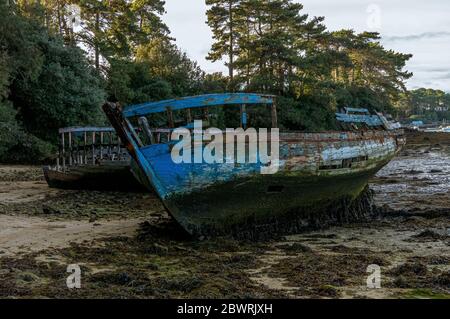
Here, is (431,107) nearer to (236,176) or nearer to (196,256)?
(236,176)

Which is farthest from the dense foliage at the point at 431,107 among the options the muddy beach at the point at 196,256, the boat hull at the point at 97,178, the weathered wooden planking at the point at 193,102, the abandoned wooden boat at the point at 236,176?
the weathered wooden planking at the point at 193,102

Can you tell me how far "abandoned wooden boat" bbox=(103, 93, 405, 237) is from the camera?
7.34m

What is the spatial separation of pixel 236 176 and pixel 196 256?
1.58 metres

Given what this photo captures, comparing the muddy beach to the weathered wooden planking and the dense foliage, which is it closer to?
the weathered wooden planking

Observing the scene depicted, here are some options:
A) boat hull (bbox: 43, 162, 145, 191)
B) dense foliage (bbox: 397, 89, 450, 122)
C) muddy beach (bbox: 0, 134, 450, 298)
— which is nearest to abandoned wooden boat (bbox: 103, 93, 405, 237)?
muddy beach (bbox: 0, 134, 450, 298)

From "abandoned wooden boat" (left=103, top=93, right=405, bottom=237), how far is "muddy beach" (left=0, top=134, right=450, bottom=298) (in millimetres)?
451

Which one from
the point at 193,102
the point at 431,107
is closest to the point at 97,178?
the point at 193,102

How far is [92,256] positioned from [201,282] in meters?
1.91

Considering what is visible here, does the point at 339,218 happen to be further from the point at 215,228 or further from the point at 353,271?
the point at 353,271

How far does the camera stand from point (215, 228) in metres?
7.88

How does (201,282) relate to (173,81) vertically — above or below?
below

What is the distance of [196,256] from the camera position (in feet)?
22.1

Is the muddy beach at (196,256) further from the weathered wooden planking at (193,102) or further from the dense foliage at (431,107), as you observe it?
the dense foliage at (431,107)
